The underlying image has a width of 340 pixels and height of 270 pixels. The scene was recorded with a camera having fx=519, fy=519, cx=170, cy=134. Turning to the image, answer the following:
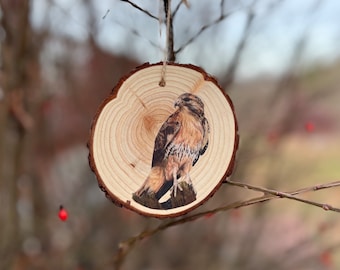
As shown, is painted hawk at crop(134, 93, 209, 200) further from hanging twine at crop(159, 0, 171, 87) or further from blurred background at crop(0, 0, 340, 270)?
blurred background at crop(0, 0, 340, 270)

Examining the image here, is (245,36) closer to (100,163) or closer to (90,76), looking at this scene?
(100,163)

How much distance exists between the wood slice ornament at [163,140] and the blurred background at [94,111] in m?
0.60

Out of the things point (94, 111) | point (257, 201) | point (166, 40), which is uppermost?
point (94, 111)

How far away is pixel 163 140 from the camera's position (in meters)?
0.61

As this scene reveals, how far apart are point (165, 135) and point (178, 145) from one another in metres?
0.02

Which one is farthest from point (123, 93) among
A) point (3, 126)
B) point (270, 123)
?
point (270, 123)

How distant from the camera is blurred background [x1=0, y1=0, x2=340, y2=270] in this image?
1.34 m

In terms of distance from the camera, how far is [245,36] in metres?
1.12

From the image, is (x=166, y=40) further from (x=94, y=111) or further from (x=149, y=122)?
(x=94, y=111)

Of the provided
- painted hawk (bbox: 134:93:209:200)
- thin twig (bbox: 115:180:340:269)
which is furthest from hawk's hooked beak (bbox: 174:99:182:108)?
thin twig (bbox: 115:180:340:269)

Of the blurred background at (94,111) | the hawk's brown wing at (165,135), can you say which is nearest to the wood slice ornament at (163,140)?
the hawk's brown wing at (165,135)

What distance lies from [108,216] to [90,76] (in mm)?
624

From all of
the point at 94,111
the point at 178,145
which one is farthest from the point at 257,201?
the point at 94,111

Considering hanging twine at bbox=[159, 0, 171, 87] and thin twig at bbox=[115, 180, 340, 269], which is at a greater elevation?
hanging twine at bbox=[159, 0, 171, 87]
